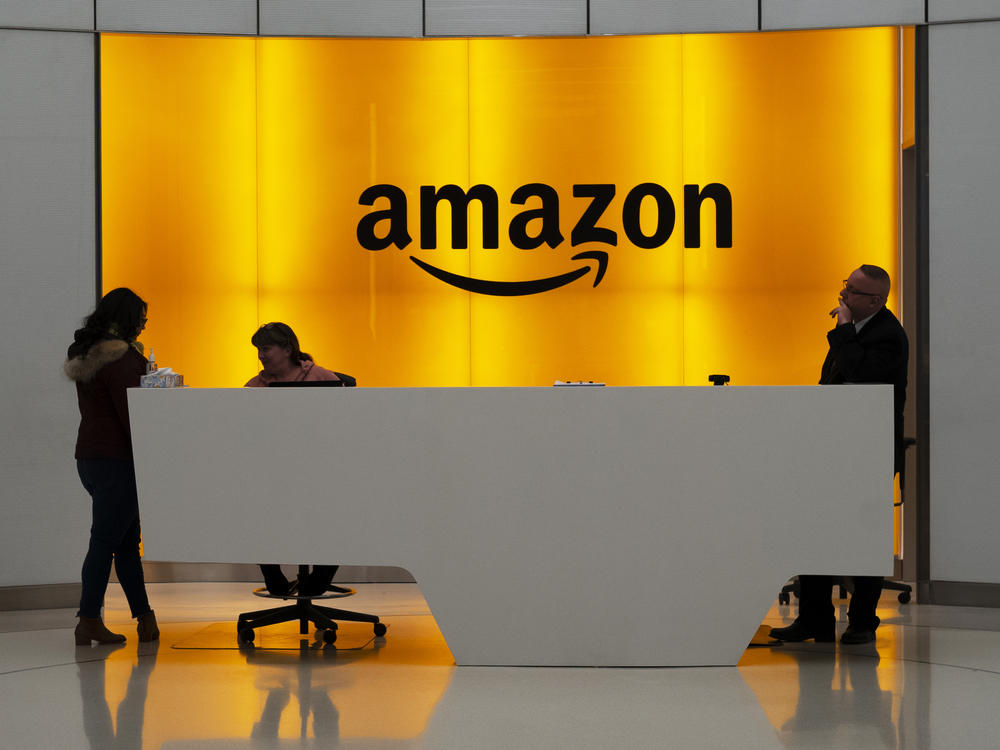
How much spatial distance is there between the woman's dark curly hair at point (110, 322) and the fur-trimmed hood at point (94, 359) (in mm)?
30

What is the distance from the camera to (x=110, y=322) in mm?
4180

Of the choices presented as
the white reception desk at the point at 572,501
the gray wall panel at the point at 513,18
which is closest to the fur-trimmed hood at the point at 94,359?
the white reception desk at the point at 572,501

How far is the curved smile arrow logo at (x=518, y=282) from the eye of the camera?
19.1ft

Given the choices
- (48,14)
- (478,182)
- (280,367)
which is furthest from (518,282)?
(48,14)

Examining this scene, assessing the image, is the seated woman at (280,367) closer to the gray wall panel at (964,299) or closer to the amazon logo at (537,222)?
the amazon logo at (537,222)

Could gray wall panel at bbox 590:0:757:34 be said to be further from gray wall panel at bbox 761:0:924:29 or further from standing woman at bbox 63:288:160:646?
standing woman at bbox 63:288:160:646

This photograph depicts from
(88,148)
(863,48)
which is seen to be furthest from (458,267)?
(863,48)

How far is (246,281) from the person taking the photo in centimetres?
585

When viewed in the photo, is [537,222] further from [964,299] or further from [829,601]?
[829,601]

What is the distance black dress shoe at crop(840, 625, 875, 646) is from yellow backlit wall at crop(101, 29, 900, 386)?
181 centimetres

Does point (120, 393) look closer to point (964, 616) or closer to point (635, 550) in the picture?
point (635, 550)

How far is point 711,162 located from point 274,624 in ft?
10.9

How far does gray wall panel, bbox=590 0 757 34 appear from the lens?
567cm

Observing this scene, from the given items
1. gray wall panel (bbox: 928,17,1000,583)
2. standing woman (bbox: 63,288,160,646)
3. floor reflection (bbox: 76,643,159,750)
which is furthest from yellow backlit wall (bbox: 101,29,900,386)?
floor reflection (bbox: 76,643,159,750)
